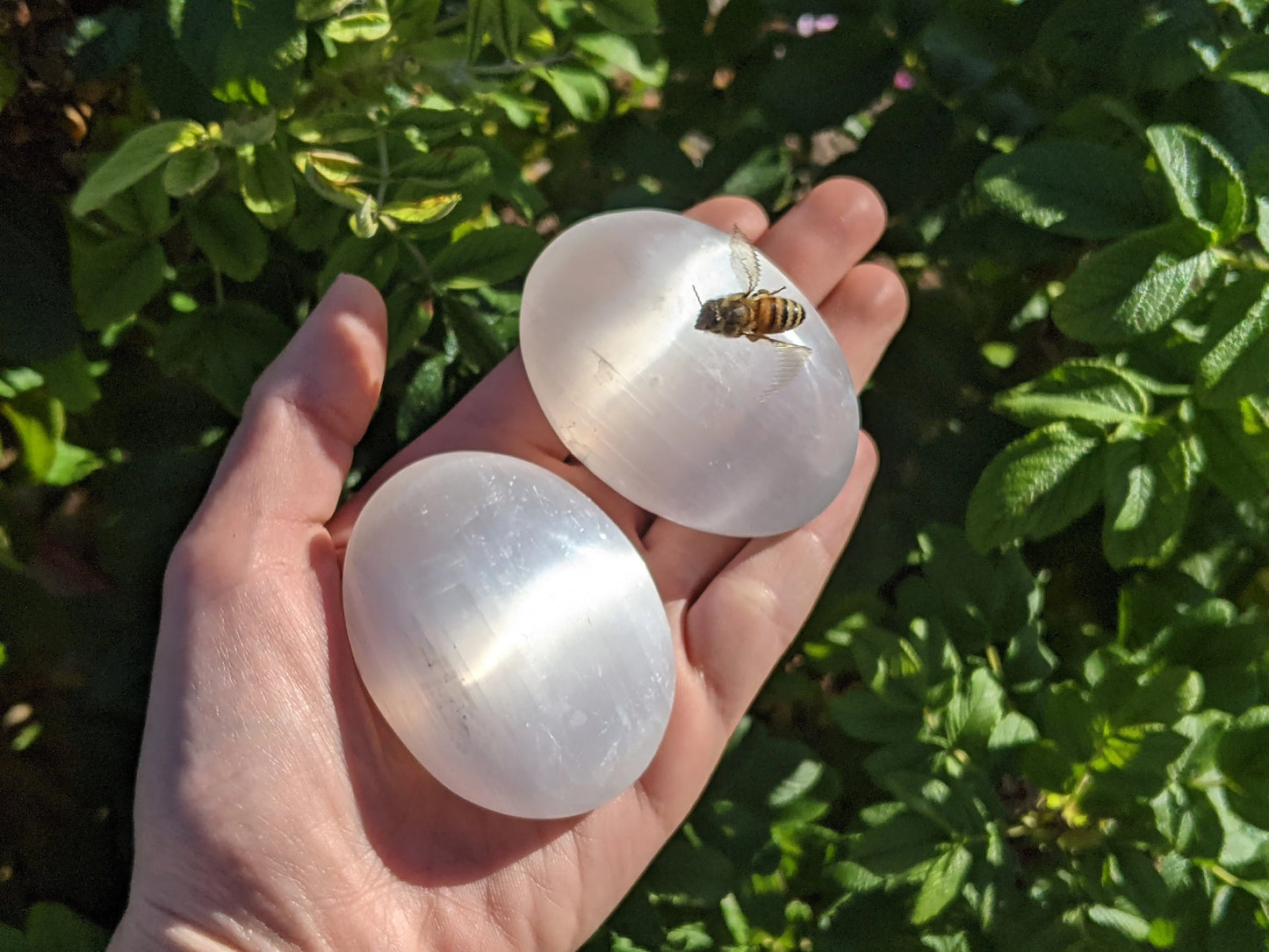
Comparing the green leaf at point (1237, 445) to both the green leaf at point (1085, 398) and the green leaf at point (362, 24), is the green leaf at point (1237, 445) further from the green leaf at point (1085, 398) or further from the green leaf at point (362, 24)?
the green leaf at point (362, 24)

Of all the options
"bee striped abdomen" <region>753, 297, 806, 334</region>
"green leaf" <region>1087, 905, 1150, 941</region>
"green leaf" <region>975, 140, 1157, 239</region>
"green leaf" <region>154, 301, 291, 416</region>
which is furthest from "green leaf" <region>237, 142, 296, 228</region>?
"green leaf" <region>1087, 905, 1150, 941</region>

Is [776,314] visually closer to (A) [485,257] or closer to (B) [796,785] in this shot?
(A) [485,257]

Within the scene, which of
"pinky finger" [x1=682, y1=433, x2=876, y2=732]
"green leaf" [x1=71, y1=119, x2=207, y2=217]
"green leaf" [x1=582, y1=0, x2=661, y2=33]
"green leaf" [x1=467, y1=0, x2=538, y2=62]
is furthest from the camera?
"pinky finger" [x1=682, y1=433, x2=876, y2=732]

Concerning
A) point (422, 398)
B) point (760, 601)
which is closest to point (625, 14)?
point (422, 398)

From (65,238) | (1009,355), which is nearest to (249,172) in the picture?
(65,238)

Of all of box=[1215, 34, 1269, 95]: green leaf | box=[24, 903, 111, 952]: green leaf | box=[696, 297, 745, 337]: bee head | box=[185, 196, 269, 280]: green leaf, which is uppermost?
box=[1215, 34, 1269, 95]: green leaf

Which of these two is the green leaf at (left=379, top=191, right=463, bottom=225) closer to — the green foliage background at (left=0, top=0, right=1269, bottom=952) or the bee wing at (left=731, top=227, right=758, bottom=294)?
the green foliage background at (left=0, top=0, right=1269, bottom=952)
